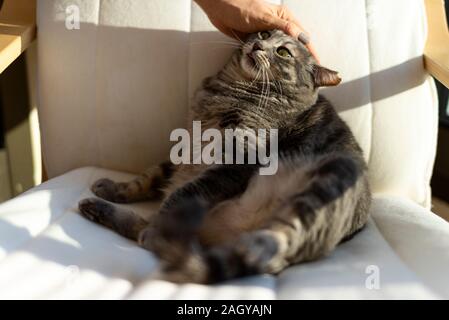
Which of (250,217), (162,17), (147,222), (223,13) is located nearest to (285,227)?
(250,217)

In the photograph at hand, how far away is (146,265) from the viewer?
99 cm

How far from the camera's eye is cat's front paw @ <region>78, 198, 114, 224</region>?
116cm

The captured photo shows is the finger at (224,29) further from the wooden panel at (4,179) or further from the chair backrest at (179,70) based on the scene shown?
the wooden panel at (4,179)

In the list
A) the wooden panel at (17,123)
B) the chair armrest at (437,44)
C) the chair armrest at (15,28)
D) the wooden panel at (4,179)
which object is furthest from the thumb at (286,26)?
the wooden panel at (4,179)

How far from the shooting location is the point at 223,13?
4.32 ft

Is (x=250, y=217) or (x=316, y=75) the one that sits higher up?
(x=316, y=75)

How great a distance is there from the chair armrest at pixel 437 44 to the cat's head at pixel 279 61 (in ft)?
1.14

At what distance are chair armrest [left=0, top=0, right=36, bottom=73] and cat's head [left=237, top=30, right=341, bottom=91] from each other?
629 millimetres

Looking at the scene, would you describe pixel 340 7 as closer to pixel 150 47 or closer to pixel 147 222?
pixel 150 47

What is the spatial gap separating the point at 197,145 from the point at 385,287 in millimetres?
649

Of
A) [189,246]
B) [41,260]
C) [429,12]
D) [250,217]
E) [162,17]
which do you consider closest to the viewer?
[189,246]

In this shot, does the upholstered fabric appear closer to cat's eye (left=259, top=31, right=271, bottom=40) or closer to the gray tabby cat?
the gray tabby cat

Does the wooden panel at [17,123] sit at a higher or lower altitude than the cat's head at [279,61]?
lower

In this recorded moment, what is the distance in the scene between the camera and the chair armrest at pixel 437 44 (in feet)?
4.36
